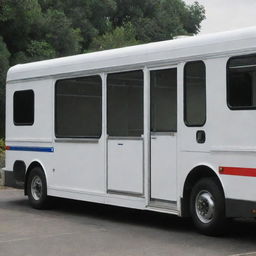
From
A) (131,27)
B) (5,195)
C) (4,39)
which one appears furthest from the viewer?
(131,27)

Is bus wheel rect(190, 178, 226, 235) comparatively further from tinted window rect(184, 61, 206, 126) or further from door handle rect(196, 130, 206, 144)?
tinted window rect(184, 61, 206, 126)

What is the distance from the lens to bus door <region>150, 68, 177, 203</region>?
1020 cm

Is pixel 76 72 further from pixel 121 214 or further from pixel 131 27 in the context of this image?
pixel 131 27

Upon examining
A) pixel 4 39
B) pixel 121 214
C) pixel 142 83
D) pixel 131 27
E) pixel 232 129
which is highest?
pixel 131 27

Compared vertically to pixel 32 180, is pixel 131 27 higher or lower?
higher

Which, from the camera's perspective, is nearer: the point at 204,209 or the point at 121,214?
the point at 204,209

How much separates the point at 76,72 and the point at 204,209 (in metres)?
3.89

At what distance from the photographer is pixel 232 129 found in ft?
30.3

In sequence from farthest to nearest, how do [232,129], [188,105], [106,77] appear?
[106,77]
[188,105]
[232,129]

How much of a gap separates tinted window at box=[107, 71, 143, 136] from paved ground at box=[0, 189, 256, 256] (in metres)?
1.56

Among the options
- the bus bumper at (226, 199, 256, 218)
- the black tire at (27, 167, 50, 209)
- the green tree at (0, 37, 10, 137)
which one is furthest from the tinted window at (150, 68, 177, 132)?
the green tree at (0, 37, 10, 137)

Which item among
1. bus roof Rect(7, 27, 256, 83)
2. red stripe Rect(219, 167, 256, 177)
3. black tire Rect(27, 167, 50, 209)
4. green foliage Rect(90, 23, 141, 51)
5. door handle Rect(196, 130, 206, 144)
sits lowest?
black tire Rect(27, 167, 50, 209)

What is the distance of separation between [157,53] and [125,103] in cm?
107

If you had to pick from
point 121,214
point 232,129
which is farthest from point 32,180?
point 232,129
